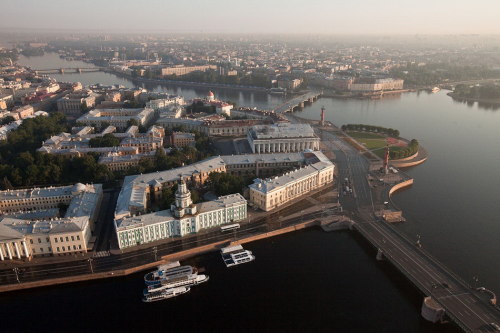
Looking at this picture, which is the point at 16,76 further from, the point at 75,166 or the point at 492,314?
the point at 492,314

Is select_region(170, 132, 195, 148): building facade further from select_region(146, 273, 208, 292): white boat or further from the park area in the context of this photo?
select_region(146, 273, 208, 292): white boat

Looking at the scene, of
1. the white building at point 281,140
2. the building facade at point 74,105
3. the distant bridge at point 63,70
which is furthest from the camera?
the distant bridge at point 63,70

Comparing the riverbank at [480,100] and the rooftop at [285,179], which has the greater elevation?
the rooftop at [285,179]

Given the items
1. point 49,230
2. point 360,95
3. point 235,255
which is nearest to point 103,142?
point 49,230

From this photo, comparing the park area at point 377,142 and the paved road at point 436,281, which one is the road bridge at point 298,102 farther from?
the paved road at point 436,281

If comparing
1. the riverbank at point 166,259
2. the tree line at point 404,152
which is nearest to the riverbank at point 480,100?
the tree line at point 404,152

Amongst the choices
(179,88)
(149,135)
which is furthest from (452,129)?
(179,88)
